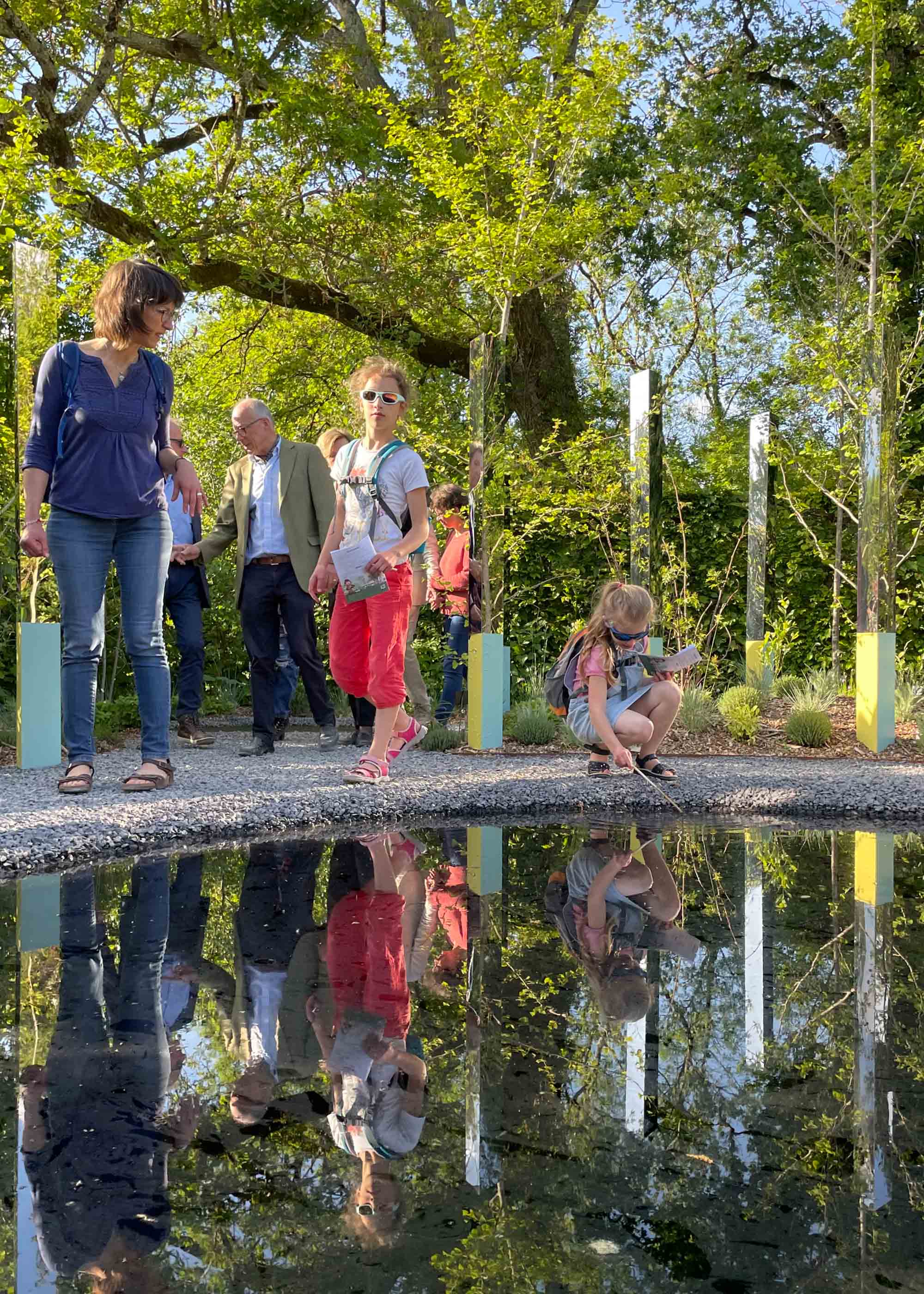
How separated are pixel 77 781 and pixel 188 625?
2.45 m

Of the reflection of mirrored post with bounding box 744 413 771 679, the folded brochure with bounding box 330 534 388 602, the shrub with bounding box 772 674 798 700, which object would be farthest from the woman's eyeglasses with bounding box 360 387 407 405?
the reflection of mirrored post with bounding box 744 413 771 679

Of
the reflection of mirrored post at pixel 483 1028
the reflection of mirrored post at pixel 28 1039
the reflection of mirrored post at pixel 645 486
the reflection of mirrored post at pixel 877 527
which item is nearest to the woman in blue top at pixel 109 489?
the reflection of mirrored post at pixel 28 1039

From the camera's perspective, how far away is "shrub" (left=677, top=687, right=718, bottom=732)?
820 centimetres

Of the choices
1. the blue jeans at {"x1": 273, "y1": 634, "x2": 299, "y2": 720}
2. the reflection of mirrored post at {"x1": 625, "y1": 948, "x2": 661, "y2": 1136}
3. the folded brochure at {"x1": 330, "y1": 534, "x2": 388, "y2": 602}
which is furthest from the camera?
the blue jeans at {"x1": 273, "y1": 634, "x2": 299, "y2": 720}

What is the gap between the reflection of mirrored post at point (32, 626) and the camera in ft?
19.8

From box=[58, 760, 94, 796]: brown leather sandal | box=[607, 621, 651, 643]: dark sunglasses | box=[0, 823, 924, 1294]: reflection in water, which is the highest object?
box=[607, 621, 651, 643]: dark sunglasses

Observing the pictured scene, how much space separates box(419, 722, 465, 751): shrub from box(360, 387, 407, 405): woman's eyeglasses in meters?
2.68

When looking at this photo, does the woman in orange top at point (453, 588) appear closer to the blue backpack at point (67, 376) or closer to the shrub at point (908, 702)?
the shrub at point (908, 702)

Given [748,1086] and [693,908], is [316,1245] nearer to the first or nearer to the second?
[748,1086]

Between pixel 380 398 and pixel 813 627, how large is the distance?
27.7ft

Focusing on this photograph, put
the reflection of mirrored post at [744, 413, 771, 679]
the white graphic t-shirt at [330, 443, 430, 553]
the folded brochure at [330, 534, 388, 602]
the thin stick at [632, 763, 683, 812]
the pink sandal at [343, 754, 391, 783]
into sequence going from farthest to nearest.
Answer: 1. the reflection of mirrored post at [744, 413, 771, 679]
2. the thin stick at [632, 763, 683, 812]
3. the pink sandal at [343, 754, 391, 783]
4. the white graphic t-shirt at [330, 443, 430, 553]
5. the folded brochure at [330, 534, 388, 602]

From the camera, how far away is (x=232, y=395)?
13312 millimetres

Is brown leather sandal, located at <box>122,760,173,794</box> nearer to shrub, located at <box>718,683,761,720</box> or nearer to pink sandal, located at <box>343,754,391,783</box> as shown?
pink sandal, located at <box>343,754,391,783</box>

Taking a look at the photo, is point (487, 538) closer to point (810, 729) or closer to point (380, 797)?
point (810, 729)
